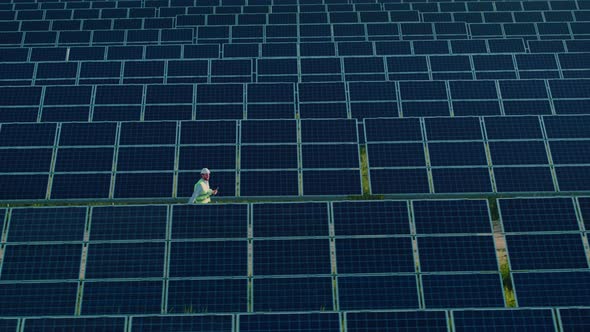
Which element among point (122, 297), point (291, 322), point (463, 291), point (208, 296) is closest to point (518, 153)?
point (463, 291)

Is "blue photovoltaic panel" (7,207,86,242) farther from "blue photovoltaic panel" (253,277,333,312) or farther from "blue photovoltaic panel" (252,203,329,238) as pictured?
"blue photovoltaic panel" (253,277,333,312)

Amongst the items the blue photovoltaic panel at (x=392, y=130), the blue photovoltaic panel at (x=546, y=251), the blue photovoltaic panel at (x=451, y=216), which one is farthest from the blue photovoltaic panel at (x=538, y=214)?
the blue photovoltaic panel at (x=392, y=130)

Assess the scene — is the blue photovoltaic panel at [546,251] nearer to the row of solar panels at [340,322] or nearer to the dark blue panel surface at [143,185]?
the row of solar panels at [340,322]

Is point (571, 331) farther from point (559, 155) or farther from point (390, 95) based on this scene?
point (390, 95)

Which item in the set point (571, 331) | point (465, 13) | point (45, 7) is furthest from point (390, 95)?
point (45, 7)

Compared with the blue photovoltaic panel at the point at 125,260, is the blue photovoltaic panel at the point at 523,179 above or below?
above

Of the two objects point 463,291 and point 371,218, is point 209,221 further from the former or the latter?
point 463,291
